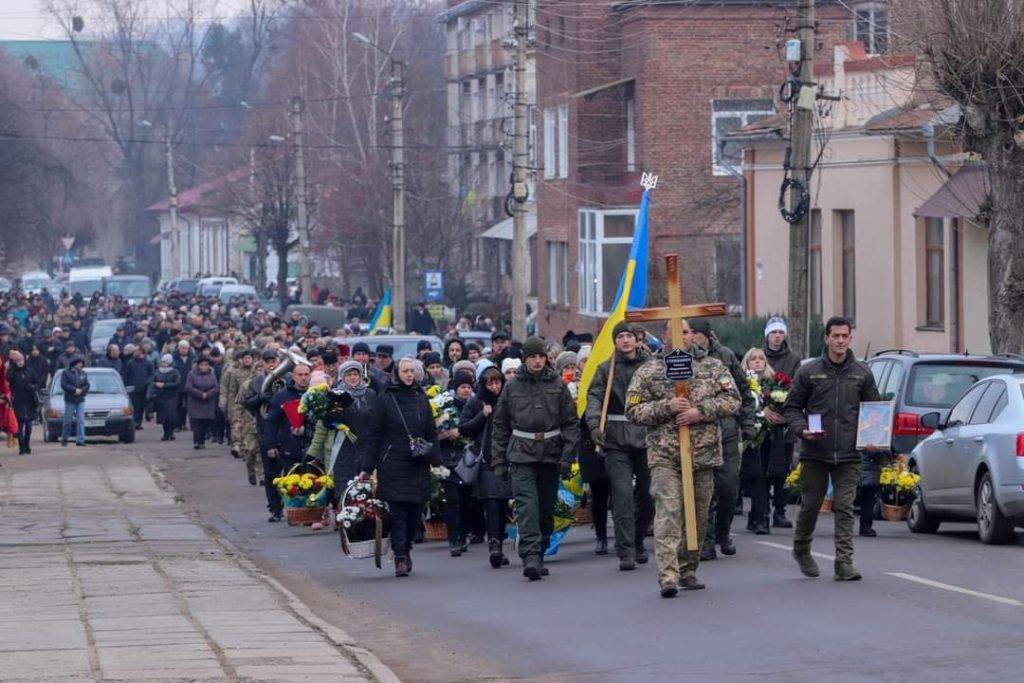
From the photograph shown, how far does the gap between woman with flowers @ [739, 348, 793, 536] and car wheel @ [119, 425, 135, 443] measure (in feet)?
62.9

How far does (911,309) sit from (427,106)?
4351 centimetres

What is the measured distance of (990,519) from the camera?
15383mm

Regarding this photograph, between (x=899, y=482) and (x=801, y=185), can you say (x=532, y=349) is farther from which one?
(x=801, y=185)

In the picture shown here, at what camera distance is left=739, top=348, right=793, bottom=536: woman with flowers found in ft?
53.7

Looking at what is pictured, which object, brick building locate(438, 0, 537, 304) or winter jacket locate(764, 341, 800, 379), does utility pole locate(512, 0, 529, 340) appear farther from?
brick building locate(438, 0, 537, 304)

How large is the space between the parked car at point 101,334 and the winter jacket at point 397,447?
103 feet

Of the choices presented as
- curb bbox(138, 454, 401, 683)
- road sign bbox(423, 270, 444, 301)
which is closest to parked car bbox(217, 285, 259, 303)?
road sign bbox(423, 270, 444, 301)

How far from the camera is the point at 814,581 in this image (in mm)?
12719

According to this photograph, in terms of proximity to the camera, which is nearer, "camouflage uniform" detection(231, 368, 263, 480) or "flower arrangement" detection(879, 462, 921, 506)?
"flower arrangement" detection(879, 462, 921, 506)

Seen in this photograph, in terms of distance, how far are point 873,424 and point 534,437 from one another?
2495 mm

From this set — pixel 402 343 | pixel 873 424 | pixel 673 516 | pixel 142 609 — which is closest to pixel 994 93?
pixel 873 424

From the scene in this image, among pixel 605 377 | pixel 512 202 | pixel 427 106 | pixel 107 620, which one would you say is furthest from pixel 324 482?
pixel 427 106

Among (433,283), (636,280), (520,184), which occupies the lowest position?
(636,280)

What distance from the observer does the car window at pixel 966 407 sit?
16.2 m
